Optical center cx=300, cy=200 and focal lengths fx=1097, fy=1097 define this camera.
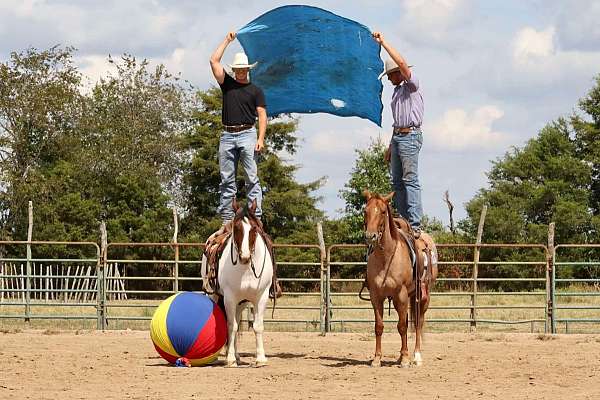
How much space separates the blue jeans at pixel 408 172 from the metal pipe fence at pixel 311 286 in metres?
4.08

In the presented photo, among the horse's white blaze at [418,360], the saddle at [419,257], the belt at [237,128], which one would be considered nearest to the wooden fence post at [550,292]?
the saddle at [419,257]

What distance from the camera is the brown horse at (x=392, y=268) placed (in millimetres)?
10070

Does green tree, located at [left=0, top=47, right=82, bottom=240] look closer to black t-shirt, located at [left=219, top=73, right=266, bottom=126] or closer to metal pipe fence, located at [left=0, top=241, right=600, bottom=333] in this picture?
metal pipe fence, located at [left=0, top=241, right=600, bottom=333]

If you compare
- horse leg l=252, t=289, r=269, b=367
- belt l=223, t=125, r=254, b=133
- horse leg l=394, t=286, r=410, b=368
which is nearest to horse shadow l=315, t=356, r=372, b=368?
horse leg l=394, t=286, r=410, b=368

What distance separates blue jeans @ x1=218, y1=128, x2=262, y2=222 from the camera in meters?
10.9

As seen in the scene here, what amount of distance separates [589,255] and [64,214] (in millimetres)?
17270

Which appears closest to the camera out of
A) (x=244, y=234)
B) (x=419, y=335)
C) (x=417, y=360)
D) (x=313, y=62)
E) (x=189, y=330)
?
(x=244, y=234)

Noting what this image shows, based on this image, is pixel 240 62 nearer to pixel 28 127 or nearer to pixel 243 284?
pixel 243 284

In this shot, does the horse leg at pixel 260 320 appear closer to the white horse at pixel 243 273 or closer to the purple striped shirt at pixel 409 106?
the white horse at pixel 243 273

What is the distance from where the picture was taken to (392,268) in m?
10.4

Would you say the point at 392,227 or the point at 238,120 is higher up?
the point at 238,120

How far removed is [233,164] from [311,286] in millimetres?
17150

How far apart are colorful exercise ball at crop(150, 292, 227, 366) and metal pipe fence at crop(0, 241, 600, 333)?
393cm

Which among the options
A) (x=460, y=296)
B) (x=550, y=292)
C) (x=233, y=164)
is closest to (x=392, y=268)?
(x=233, y=164)
